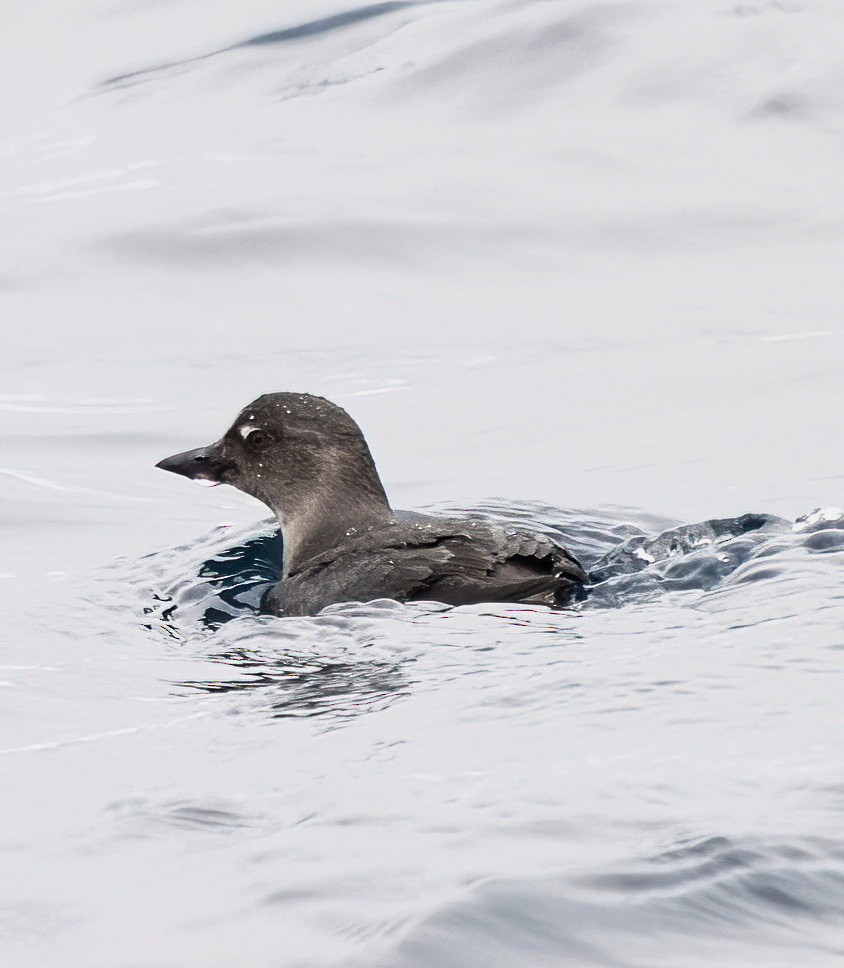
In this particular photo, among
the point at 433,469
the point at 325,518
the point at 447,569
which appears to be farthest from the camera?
the point at 433,469

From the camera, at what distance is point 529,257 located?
39.0 feet

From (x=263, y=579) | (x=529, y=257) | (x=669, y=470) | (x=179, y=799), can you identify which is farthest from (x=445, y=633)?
(x=529, y=257)

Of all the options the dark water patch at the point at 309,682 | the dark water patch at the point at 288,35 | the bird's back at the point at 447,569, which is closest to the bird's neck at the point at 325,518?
the bird's back at the point at 447,569

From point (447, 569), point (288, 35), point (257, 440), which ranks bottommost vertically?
point (447, 569)

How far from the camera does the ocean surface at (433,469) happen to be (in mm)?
3428

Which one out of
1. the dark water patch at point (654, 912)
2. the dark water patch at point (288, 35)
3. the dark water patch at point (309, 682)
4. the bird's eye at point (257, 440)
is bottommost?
the dark water patch at point (309, 682)

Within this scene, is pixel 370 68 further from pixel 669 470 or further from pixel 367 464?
pixel 367 464

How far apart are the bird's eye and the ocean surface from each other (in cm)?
61

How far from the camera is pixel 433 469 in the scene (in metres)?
8.93

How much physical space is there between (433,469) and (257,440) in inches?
80.1

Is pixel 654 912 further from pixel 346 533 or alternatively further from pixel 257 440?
pixel 257 440

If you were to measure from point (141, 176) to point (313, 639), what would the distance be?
8.92 meters

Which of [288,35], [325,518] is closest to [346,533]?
[325,518]

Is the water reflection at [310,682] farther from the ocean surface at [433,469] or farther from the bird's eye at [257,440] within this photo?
the bird's eye at [257,440]
